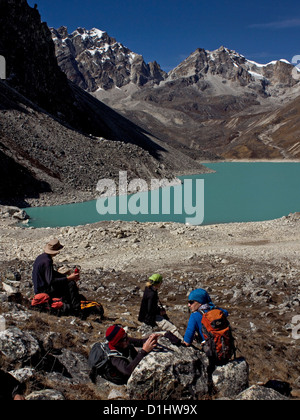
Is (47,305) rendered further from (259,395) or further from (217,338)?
(259,395)

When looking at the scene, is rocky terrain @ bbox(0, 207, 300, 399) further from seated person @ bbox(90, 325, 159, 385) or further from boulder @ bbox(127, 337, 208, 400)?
boulder @ bbox(127, 337, 208, 400)

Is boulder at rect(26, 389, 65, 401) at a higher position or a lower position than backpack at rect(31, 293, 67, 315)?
lower

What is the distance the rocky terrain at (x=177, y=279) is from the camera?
7.27 metres

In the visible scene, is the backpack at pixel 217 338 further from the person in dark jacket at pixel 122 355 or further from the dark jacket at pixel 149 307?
the dark jacket at pixel 149 307

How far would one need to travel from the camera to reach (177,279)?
1467cm

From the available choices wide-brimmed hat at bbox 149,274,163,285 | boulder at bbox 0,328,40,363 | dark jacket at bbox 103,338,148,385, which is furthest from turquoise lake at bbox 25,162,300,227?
dark jacket at bbox 103,338,148,385

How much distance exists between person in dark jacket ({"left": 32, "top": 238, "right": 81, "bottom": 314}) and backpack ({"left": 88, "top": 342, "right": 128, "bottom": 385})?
2.66m

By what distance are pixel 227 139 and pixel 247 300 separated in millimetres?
→ 176792

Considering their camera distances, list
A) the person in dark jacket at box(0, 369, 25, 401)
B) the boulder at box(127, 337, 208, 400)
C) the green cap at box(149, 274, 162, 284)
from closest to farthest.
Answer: the person in dark jacket at box(0, 369, 25, 401)
the boulder at box(127, 337, 208, 400)
the green cap at box(149, 274, 162, 284)

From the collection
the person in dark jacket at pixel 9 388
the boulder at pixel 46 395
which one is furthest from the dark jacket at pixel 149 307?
the person in dark jacket at pixel 9 388

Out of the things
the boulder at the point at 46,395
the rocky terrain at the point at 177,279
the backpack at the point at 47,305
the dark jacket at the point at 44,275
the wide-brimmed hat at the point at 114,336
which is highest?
the dark jacket at the point at 44,275

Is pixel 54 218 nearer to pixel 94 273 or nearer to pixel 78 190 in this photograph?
pixel 78 190

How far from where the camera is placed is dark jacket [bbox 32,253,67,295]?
321 inches

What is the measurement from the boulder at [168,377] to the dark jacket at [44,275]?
333 centimetres
